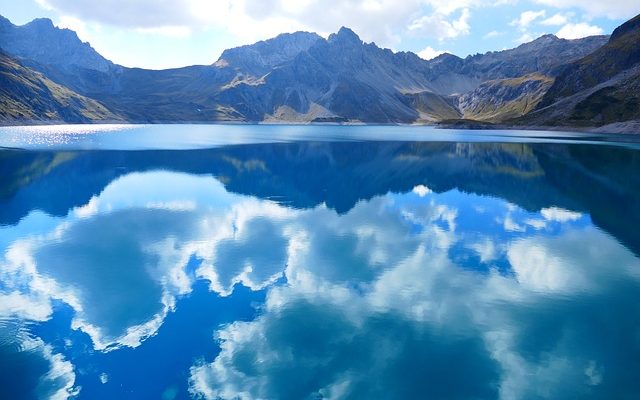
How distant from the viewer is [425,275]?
32.9 meters

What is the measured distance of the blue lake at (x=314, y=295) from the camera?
19.6m

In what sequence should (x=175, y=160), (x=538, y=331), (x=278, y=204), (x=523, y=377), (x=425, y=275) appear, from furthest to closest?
(x=175, y=160) → (x=278, y=204) → (x=425, y=275) → (x=538, y=331) → (x=523, y=377)

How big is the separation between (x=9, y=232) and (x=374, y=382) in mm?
39805

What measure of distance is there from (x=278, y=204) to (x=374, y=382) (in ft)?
135

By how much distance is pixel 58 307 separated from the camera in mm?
26281

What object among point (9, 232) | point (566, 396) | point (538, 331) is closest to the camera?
point (566, 396)

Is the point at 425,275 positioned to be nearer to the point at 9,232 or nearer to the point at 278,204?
the point at 278,204

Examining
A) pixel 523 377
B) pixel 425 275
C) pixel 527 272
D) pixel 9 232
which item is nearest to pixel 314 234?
pixel 425 275

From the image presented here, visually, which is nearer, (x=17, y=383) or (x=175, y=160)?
(x=17, y=383)

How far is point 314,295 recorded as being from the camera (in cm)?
2883

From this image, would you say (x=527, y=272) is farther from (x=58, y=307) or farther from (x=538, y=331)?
(x=58, y=307)

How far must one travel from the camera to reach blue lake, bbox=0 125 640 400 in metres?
19.6

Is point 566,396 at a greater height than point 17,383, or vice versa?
point 17,383

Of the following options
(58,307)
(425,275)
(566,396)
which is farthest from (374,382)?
(58,307)
